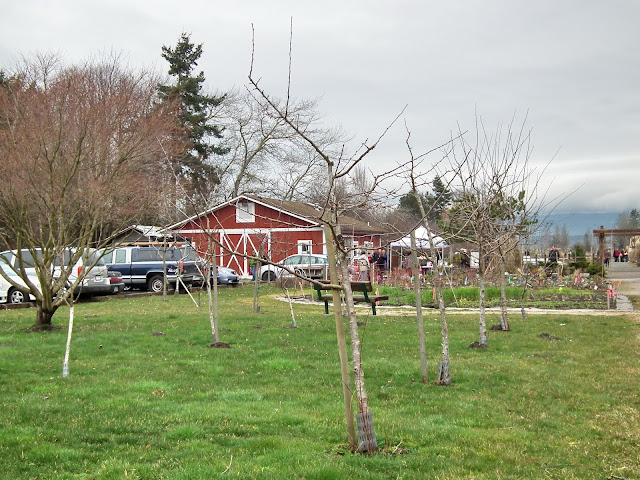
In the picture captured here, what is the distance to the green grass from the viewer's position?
1888 centimetres

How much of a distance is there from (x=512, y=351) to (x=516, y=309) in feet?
26.5

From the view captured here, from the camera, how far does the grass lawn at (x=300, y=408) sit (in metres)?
4.62

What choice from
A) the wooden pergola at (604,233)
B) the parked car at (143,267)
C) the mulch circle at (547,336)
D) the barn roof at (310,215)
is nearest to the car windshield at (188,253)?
the parked car at (143,267)

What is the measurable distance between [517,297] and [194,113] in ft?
79.7

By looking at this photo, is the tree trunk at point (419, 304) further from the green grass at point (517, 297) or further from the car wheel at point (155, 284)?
the car wheel at point (155, 284)

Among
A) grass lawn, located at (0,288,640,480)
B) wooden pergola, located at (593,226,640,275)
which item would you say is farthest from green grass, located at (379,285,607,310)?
wooden pergola, located at (593,226,640,275)

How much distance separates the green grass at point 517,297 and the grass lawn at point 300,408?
285 inches

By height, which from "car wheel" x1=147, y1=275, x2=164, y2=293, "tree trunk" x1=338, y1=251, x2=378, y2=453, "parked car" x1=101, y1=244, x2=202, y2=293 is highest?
"parked car" x1=101, y1=244, x2=202, y2=293

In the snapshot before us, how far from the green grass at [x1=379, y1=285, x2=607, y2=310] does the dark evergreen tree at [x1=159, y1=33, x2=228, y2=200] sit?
749 inches

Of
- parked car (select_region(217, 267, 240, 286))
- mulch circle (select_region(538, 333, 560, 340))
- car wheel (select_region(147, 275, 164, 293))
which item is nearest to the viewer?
mulch circle (select_region(538, 333, 560, 340))

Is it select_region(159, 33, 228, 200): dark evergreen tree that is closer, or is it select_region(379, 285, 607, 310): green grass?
select_region(379, 285, 607, 310): green grass

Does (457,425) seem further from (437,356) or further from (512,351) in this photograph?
(512,351)

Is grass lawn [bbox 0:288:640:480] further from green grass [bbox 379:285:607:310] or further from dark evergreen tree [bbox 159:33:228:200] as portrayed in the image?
dark evergreen tree [bbox 159:33:228:200]

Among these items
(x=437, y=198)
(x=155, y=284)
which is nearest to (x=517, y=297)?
(x=155, y=284)
